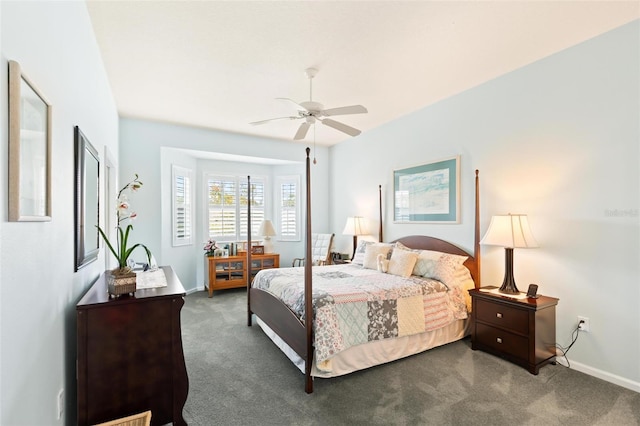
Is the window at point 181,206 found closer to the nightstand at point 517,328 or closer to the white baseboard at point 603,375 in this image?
the nightstand at point 517,328

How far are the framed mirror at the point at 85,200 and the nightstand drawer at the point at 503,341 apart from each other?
135 inches

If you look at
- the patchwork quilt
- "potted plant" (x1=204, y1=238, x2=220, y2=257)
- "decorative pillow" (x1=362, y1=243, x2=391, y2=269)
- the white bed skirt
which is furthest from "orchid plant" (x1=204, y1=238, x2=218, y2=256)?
"decorative pillow" (x1=362, y1=243, x2=391, y2=269)

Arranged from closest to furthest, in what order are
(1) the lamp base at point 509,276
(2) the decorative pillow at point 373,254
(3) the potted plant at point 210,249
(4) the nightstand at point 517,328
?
1. (4) the nightstand at point 517,328
2. (1) the lamp base at point 509,276
3. (2) the decorative pillow at point 373,254
4. (3) the potted plant at point 210,249

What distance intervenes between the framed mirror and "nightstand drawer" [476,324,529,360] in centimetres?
343

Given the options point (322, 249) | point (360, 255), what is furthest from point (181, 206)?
point (360, 255)

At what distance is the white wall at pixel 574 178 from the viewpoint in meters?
2.48

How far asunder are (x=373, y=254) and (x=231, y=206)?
3.37m

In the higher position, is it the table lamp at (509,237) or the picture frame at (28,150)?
the picture frame at (28,150)

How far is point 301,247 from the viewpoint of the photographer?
6.49m

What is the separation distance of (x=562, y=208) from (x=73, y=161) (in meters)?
3.85

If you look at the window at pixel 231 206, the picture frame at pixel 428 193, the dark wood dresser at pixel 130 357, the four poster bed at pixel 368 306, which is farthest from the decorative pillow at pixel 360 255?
the dark wood dresser at pixel 130 357

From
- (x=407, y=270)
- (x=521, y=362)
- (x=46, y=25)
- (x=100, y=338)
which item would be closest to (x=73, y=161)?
(x=46, y=25)

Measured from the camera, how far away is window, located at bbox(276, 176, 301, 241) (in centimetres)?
650

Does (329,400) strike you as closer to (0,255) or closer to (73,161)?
(0,255)
